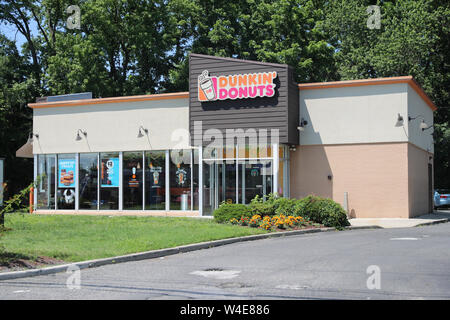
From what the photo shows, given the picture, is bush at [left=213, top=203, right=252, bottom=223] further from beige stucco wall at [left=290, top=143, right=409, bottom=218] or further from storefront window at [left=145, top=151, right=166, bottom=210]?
storefront window at [left=145, top=151, right=166, bottom=210]

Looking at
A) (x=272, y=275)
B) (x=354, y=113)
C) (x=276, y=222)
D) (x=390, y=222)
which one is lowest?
(x=390, y=222)

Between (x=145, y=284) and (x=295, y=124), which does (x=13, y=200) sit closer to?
(x=145, y=284)

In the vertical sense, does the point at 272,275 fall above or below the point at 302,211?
below

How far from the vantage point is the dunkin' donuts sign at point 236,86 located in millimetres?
23406

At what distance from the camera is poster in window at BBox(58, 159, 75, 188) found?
27578 millimetres

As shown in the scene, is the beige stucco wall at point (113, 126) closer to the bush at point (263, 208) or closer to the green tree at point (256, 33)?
the bush at point (263, 208)

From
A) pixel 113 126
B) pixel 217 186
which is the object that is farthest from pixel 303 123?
pixel 113 126

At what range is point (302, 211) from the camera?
65.7 feet

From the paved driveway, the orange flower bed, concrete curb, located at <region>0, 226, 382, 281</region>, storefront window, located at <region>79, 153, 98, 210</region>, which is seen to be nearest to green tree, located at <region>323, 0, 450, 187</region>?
storefront window, located at <region>79, 153, 98, 210</region>

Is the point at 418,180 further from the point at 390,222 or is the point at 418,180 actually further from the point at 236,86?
the point at 236,86

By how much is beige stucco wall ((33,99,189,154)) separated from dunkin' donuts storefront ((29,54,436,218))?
0.05 meters

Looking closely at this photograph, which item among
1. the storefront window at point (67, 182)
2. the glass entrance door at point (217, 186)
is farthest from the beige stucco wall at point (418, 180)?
the storefront window at point (67, 182)

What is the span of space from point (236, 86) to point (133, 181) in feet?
22.2
